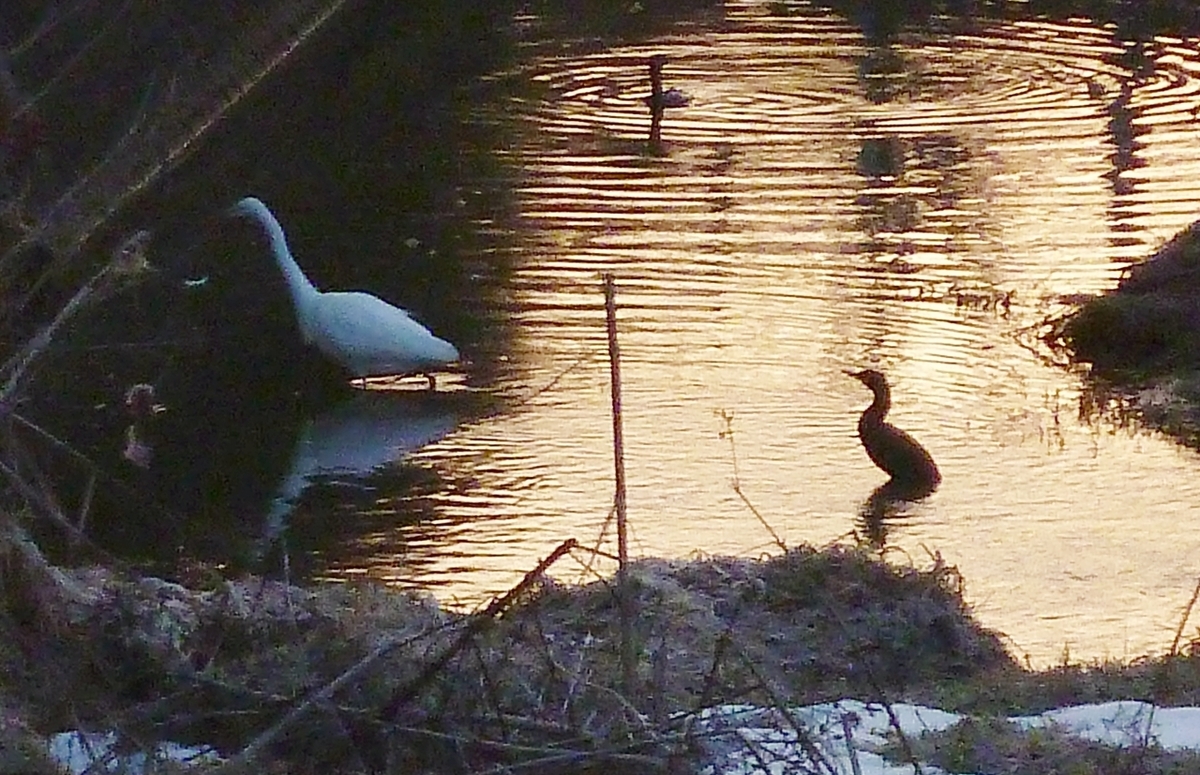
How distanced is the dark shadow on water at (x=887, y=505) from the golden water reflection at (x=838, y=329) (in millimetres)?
53

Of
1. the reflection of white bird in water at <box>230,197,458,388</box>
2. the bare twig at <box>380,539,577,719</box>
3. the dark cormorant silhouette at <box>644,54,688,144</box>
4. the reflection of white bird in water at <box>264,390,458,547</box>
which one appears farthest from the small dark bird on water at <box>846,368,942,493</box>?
the dark cormorant silhouette at <box>644,54,688,144</box>

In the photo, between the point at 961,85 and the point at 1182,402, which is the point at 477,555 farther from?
the point at 961,85

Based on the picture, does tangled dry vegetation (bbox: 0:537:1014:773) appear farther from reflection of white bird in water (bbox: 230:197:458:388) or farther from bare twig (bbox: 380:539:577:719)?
reflection of white bird in water (bbox: 230:197:458:388)

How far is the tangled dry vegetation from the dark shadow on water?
1.04 metres

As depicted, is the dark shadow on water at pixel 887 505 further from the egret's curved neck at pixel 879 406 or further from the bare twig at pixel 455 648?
the bare twig at pixel 455 648

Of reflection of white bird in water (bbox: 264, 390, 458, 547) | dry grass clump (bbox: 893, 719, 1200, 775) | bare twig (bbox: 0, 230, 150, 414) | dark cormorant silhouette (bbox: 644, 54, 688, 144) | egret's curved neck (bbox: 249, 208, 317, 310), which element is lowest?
reflection of white bird in water (bbox: 264, 390, 458, 547)

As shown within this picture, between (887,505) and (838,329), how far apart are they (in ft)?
7.47

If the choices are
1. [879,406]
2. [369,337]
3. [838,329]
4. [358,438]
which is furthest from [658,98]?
[879,406]

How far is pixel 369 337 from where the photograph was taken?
881 cm

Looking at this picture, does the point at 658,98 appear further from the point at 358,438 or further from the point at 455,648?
the point at 455,648

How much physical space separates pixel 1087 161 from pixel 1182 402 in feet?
15.7

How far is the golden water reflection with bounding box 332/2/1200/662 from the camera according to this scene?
6.80 metres

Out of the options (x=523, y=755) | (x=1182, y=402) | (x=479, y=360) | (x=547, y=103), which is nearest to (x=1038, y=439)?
(x=1182, y=402)

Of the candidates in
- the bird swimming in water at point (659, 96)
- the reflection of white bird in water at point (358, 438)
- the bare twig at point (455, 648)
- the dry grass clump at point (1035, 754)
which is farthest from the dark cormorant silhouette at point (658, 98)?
the bare twig at point (455, 648)
